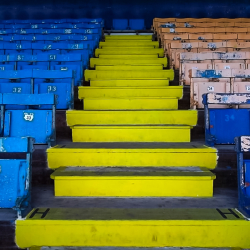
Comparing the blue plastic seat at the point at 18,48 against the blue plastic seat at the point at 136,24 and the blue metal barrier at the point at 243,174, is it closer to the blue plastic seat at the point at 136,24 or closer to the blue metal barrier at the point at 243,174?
the blue metal barrier at the point at 243,174

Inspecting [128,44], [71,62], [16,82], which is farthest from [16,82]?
[128,44]

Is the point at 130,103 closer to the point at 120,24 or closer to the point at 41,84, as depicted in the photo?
the point at 41,84

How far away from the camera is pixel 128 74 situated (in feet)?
9.03

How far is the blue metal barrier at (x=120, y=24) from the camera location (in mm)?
5906

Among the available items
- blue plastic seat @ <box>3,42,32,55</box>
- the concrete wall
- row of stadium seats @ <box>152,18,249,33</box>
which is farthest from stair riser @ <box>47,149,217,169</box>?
the concrete wall

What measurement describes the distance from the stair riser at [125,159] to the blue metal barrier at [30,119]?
192 mm

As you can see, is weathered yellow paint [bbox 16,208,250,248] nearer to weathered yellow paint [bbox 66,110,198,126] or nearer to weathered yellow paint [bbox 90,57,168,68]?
weathered yellow paint [bbox 66,110,198,126]

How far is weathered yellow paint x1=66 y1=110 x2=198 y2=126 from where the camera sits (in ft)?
6.34

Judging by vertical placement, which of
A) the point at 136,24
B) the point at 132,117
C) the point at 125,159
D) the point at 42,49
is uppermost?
the point at 136,24

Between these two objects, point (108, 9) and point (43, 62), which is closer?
point (43, 62)

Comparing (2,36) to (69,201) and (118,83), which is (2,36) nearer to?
(118,83)

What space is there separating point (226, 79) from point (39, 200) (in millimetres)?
1624

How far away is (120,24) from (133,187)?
5140 millimetres

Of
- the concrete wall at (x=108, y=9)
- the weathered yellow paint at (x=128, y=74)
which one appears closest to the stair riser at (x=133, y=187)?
the weathered yellow paint at (x=128, y=74)
